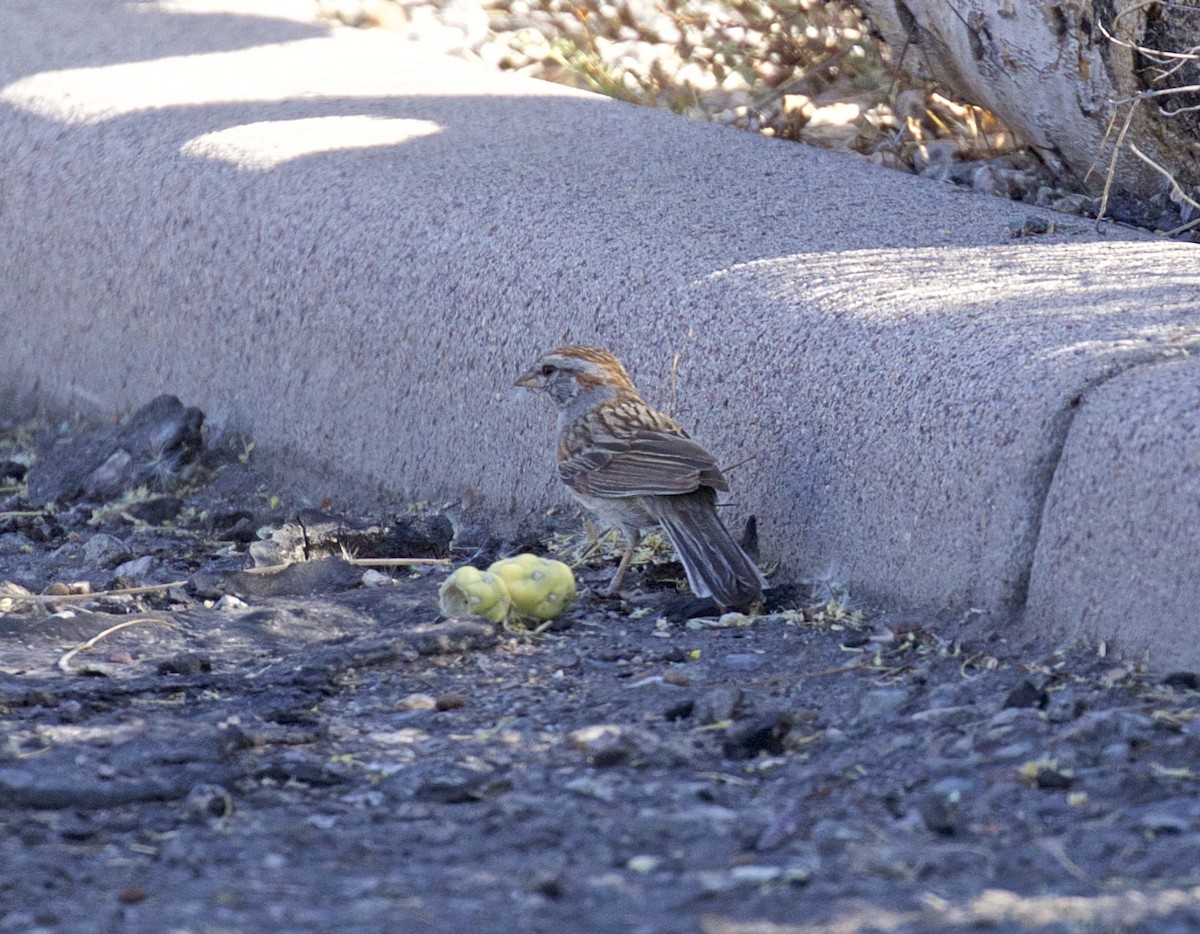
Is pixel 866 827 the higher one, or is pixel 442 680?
pixel 866 827

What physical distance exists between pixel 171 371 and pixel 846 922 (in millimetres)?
4654

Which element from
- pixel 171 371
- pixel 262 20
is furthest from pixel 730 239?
pixel 262 20

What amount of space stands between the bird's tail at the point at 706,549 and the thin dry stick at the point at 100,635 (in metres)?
1.33

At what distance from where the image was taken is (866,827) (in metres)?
3.05

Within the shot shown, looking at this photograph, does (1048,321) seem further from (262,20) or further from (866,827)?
(262,20)

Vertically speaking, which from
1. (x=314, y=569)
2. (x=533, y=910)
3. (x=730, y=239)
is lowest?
(x=314, y=569)

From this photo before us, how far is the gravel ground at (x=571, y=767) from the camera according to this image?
109 inches

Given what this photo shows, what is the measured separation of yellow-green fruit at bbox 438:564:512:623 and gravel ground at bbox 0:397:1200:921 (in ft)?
0.13

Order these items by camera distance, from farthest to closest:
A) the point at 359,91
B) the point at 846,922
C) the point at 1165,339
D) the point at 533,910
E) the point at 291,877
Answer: the point at 359,91
the point at 1165,339
the point at 291,877
the point at 533,910
the point at 846,922

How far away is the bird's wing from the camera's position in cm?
448

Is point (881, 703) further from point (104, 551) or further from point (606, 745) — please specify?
point (104, 551)

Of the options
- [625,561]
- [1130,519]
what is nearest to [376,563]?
[625,561]

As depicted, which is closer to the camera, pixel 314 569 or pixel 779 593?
pixel 779 593

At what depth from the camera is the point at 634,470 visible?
4.62 metres
